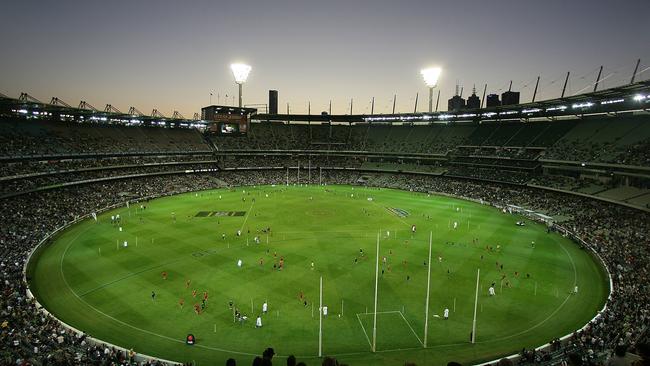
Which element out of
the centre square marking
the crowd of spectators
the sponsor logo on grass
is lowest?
the centre square marking

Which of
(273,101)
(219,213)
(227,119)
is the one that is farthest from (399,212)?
(273,101)

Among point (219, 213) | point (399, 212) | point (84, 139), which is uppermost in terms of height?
point (84, 139)

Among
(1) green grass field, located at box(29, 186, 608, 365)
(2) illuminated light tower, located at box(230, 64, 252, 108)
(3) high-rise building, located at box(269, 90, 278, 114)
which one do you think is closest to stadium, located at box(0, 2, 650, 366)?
(1) green grass field, located at box(29, 186, 608, 365)

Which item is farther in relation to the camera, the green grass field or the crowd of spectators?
the crowd of spectators

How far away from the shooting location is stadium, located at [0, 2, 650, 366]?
2503 cm

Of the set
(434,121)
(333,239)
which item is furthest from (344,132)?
(333,239)

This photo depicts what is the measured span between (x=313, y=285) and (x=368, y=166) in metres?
85.6

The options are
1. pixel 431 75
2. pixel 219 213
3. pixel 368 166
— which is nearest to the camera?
pixel 219 213

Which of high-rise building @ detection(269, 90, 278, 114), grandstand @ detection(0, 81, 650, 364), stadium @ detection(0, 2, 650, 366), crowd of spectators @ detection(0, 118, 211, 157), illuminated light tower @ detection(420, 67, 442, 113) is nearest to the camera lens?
stadium @ detection(0, 2, 650, 366)

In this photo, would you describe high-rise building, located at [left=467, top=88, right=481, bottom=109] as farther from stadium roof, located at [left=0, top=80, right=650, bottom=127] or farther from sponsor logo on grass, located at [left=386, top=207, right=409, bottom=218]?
sponsor logo on grass, located at [left=386, top=207, right=409, bottom=218]

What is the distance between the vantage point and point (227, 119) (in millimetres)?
110812

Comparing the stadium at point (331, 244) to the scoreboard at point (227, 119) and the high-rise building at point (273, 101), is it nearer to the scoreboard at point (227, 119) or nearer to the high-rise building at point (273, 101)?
the scoreboard at point (227, 119)

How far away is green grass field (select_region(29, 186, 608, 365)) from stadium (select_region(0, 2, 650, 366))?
23cm

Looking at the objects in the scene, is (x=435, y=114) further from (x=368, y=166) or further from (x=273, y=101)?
(x=273, y=101)
